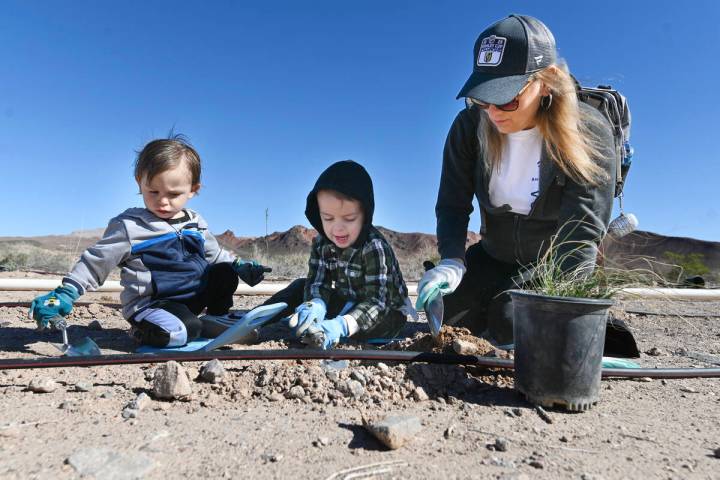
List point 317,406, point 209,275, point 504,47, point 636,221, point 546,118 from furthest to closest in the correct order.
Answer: point 209,275 → point 636,221 → point 546,118 → point 504,47 → point 317,406

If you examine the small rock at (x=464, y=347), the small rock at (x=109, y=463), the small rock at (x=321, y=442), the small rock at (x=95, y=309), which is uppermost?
the small rock at (x=464, y=347)

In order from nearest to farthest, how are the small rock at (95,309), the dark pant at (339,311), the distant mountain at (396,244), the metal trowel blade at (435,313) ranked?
the metal trowel blade at (435,313)
the dark pant at (339,311)
the small rock at (95,309)
the distant mountain at (396,244)

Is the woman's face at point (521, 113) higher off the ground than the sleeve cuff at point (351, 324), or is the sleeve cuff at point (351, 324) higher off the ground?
the woman's face at point (521, 113)

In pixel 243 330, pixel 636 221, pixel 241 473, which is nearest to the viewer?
pixel 241 473

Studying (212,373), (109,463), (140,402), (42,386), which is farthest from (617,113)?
(42,386)

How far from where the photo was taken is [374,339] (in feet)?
10.5

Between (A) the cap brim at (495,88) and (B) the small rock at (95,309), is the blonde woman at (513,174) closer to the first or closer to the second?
(A) the cap brim at (495,88)

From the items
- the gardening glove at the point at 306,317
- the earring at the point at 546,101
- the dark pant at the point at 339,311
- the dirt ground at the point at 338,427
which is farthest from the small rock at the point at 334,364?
the earring at the point at 546,101

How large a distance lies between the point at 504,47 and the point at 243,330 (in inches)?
73.8

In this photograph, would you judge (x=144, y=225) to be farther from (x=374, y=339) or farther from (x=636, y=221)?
(x=636, y=221)

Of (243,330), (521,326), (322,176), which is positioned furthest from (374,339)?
(521,326)

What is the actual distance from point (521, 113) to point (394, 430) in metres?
1.71

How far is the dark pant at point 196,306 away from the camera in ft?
9.37

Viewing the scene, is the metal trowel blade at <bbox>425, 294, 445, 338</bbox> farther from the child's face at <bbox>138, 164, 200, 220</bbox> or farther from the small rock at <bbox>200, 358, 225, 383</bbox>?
the child's face at <bbox>138, 164, 200, 220</bbox>
